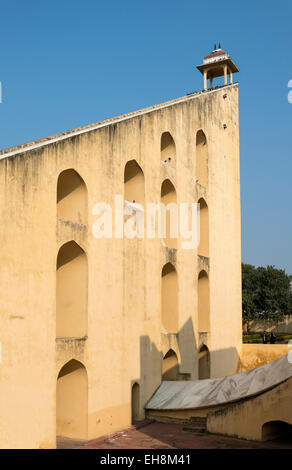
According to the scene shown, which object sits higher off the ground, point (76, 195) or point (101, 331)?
point (76, 195)

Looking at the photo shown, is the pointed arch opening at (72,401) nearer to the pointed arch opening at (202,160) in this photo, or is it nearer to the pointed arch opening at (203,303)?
the pointed arch opening at (203,303)

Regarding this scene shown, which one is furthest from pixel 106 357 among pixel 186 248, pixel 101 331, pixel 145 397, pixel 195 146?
pixel 195 146

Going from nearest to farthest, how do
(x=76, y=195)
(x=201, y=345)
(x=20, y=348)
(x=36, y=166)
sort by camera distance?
1. (x=20, y=348)
2. (x=36, y=166)
3. (x=76, y=195)
4. (x=201, y=345)

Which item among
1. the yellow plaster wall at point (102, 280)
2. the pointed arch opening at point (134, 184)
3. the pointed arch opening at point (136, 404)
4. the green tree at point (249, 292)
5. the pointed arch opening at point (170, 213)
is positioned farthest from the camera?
the green tree at point (249, 292)

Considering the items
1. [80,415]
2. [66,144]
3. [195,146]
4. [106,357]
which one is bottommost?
[80,415]

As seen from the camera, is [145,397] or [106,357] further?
[145,397]

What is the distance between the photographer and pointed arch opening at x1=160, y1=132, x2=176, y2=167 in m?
15.2

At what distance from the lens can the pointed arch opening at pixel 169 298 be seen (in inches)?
575

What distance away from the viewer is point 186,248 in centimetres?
1562

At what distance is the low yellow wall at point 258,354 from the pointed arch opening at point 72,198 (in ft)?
37.8

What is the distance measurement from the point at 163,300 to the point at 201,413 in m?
3.73

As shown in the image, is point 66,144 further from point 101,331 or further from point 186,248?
point 186,248

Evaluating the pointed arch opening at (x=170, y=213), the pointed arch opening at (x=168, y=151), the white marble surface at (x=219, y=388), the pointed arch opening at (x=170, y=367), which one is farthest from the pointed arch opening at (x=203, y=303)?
the pointed arch opening at (x=168, y=151)

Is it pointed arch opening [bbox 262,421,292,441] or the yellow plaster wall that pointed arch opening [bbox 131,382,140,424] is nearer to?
the yellow plaster wall
